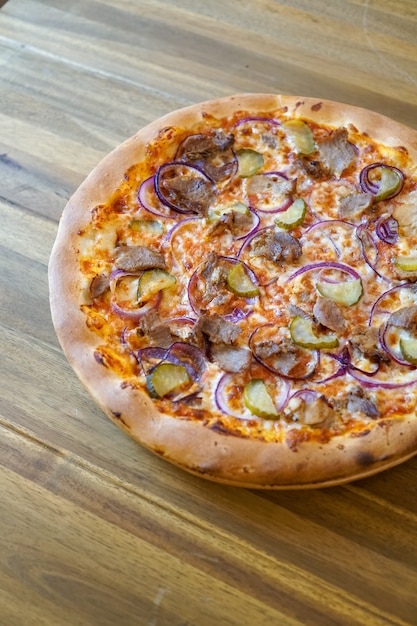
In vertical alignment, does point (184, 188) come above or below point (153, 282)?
above

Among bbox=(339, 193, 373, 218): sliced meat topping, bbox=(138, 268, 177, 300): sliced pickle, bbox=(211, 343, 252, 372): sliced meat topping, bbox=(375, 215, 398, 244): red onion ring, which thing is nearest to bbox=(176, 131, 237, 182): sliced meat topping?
bbox=(339, 193, 373, 218): sliced meat topping

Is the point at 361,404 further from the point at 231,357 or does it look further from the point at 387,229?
the point at 387,229

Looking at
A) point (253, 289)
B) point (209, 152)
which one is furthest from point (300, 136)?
point (253, 289)

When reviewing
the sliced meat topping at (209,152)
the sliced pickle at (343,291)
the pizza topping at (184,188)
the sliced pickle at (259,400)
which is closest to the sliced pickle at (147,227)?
the pizza topping at (184,188)

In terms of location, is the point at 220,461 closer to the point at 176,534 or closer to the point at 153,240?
the point at 176,534

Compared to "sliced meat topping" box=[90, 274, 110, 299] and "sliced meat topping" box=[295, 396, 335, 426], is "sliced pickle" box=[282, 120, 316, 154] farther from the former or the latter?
"sliced meat topping" box=[295, 396, 335, 426]

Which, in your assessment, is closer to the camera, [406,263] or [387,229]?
[406,263]
